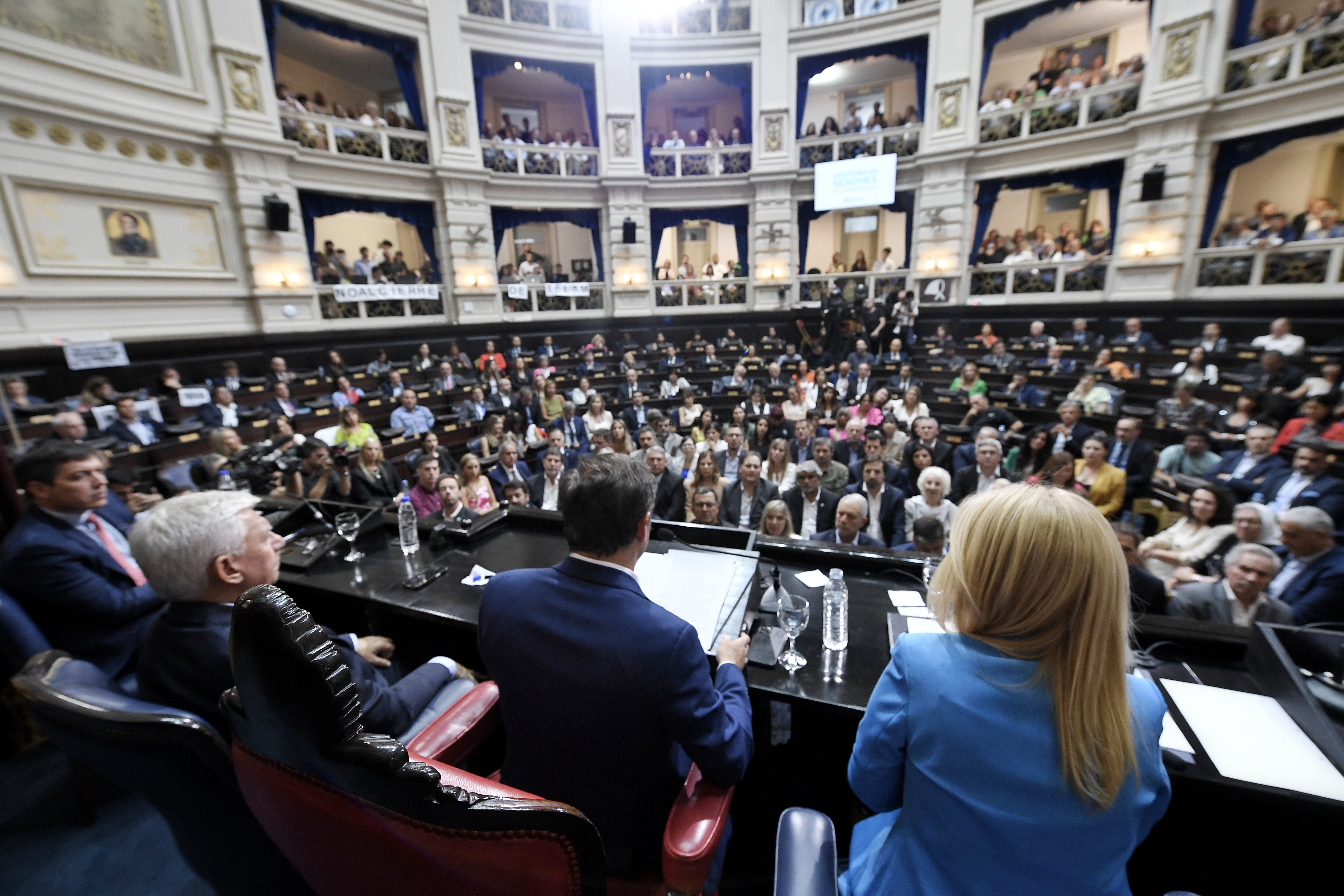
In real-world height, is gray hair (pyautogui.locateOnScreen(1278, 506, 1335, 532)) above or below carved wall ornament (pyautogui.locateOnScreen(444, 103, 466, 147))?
below

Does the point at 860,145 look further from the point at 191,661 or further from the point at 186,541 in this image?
the point at 191,661

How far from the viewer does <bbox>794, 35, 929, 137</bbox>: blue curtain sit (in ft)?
39.7

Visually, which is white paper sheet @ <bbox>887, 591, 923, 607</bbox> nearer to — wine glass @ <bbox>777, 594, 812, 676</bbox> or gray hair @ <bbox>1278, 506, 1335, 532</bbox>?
wine glass @ <bbox>777, 594, 812, 676</bbox>

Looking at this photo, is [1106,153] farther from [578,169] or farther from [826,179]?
[578,169]

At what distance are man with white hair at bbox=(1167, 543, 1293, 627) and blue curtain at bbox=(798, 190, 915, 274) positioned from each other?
1168cm

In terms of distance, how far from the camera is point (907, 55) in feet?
40.3

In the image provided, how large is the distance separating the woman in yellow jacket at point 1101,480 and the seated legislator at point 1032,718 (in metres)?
4.63

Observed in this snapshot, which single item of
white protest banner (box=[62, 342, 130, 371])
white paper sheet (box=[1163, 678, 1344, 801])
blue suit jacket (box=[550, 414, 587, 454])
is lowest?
blue suit jacket (box=[550, 414, 587, 454])

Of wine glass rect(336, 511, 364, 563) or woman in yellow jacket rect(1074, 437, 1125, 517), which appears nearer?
wine glass rect(336, 511, 364, 563)

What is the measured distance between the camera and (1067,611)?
0.93 metres

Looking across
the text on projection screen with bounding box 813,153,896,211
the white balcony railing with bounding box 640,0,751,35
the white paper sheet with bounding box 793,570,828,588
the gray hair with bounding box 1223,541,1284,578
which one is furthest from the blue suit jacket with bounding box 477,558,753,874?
the white balcony railing with bounding box 640,0,751,35

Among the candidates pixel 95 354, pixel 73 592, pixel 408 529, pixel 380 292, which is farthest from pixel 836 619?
pixel 380 292

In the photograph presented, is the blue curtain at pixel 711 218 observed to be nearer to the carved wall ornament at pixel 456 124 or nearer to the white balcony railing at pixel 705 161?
the white balcony railing at pixel 705 161

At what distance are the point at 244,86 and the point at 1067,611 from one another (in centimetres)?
1273
